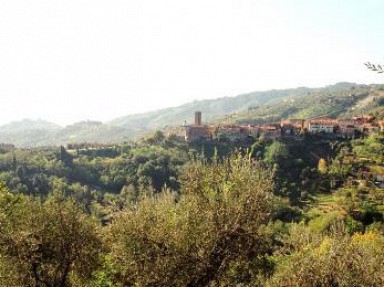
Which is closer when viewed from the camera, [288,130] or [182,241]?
[182,241]

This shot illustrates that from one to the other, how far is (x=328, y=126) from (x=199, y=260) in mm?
113596

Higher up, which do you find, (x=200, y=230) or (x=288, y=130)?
(x=200, y=230)

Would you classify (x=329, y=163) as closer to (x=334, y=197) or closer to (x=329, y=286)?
(x=334, y=197)

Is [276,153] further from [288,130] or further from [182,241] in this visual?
[182,241]

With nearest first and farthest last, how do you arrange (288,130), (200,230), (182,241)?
(182,241), (200,230), (288,130)

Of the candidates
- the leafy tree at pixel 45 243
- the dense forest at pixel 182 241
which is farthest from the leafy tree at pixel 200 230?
the leafy tree at pixel 45 243

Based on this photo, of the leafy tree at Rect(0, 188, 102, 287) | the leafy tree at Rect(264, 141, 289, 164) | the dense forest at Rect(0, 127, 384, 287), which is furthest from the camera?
the leafy tree at Rect(264, 141, 289, 164)

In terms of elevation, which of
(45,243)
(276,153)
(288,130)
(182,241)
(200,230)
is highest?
(200,230)

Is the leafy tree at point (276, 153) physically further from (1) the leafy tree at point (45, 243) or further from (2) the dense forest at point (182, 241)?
(1) the leafy tree at point (45, 243)

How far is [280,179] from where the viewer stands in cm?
9694

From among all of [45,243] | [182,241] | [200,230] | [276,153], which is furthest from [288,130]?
[182,241]

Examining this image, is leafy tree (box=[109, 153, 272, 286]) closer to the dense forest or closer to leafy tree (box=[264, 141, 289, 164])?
the dense forest

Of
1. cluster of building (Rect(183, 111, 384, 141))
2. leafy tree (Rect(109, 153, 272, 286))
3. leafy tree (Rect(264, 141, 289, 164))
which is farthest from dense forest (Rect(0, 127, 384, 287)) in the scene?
cluster of building (Rect(183, 111, 384, 141))

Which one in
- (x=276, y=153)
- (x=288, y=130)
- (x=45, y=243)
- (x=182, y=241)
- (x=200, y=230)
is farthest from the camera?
(x=288, y=130)
